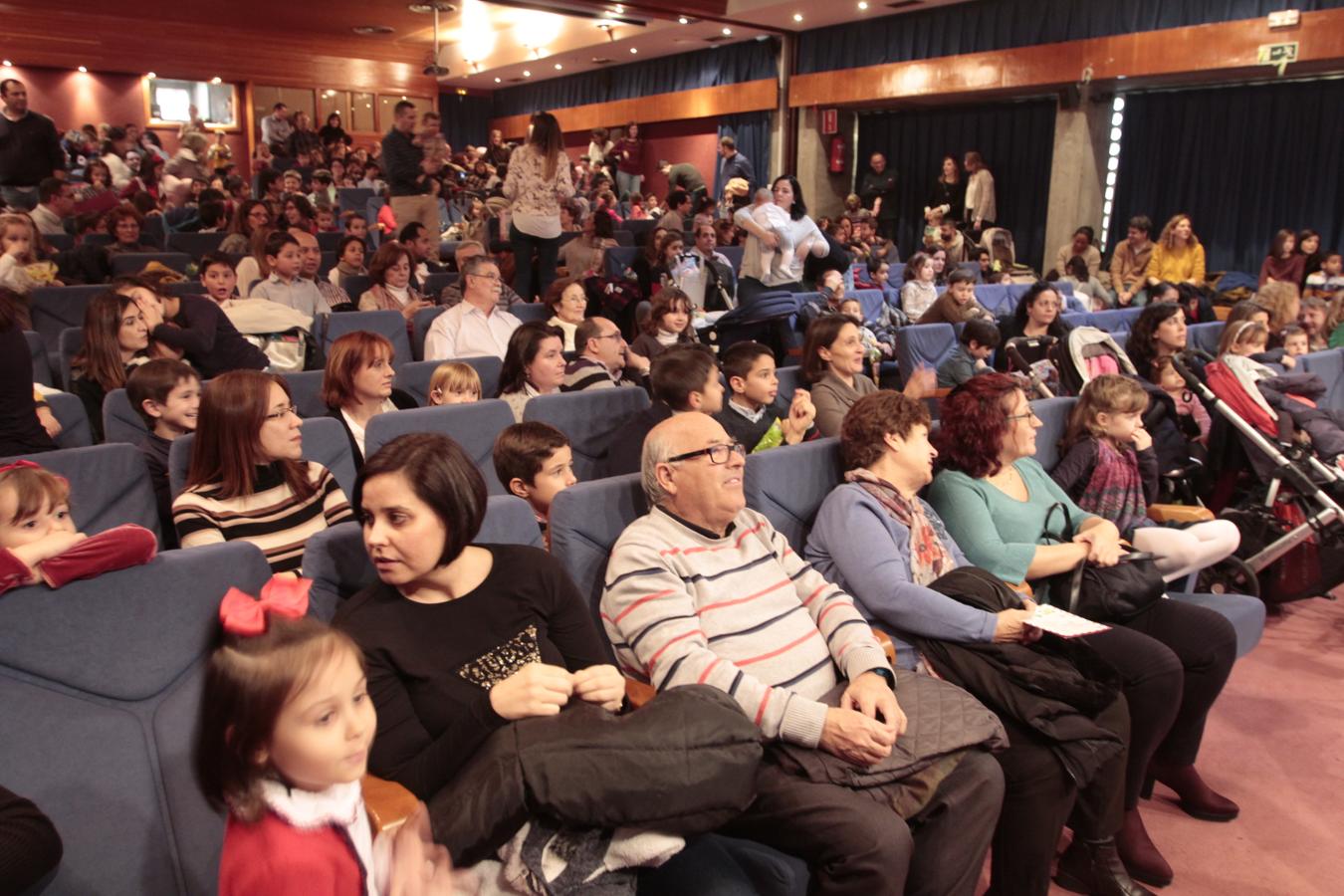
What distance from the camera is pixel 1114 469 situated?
2.93 metres

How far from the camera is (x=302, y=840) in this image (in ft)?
3.83

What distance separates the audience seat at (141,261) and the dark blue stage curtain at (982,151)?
821cm

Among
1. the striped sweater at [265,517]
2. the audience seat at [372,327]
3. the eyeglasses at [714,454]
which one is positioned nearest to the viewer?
the eyeglasses at [714,454]

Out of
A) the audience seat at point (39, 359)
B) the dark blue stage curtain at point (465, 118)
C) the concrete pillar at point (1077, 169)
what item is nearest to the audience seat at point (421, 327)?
the audience seat at point (39, 359)

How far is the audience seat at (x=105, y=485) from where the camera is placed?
238 cm

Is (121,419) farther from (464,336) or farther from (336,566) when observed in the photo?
(336,566)

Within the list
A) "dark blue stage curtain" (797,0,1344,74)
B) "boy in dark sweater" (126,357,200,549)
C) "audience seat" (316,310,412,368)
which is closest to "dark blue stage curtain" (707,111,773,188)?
"dark blue stage curtain" (797,0,1344,74)

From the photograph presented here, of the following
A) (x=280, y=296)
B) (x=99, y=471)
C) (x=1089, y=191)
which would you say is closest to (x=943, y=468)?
(x=99, y=471)

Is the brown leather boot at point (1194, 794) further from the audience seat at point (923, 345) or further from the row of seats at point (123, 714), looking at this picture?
the audience seat at point (923, 345)

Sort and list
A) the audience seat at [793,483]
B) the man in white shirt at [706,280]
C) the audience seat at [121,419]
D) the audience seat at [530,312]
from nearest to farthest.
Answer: the audience seat at [793,483], the audience seat at [121,419], the audience seat at [530,312], the man in white shirt at [706,280]

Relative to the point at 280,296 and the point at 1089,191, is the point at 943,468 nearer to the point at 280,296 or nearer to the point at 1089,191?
the point at 280,296

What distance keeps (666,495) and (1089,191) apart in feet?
29.8

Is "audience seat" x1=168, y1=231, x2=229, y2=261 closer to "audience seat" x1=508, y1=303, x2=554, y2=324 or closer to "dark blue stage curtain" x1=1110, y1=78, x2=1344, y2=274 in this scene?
"audience seat" x1=508, y1=303, x2=554, y2=324

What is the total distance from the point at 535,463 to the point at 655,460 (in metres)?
Result: 0.53
